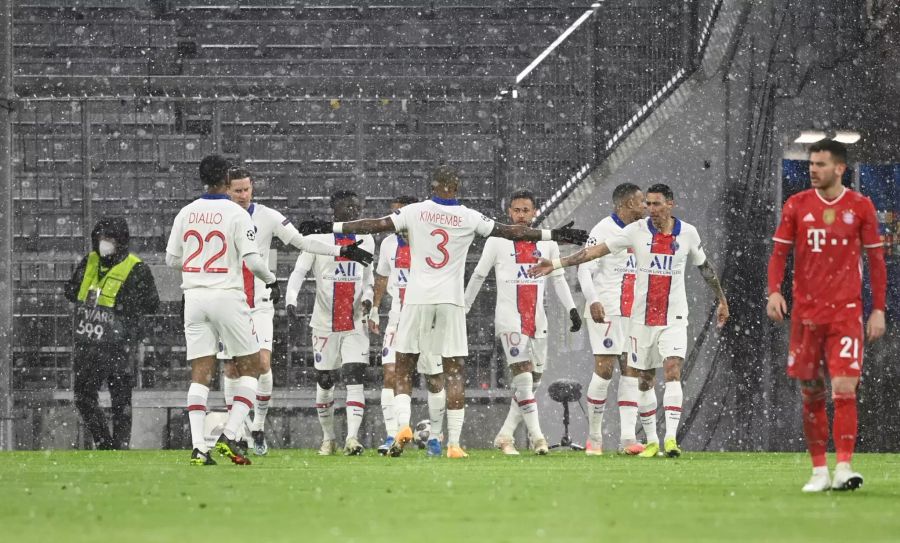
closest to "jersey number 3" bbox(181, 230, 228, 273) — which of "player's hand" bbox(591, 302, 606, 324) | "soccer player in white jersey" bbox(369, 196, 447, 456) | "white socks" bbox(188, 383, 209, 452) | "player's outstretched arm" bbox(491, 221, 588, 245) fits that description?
"white socks" bbox(188, 383, 209, 452)

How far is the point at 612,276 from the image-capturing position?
13906mm

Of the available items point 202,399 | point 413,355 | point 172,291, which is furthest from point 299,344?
point 202,399

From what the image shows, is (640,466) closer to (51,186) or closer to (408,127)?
(408,127)

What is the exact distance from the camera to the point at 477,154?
1969cm

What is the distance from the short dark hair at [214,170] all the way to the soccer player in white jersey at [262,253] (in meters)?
0.31

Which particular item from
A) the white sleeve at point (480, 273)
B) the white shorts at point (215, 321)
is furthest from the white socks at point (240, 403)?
the white sleeve at point (480, 273)

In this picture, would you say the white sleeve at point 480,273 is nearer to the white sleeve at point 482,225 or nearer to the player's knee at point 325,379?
the player's knee at point 325,379

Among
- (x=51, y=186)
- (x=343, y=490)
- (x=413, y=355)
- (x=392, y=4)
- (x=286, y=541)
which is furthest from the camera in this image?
(x=392, y=4)

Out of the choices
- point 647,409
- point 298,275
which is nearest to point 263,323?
point 298,275

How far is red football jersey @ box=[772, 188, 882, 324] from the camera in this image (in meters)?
7.83

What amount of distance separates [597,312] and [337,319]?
2.29m

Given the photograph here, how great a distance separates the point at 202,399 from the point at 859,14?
456 inches

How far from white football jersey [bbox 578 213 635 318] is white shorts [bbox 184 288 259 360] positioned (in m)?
4.13

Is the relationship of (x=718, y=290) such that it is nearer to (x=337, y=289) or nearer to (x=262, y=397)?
(x=337, y=289)
